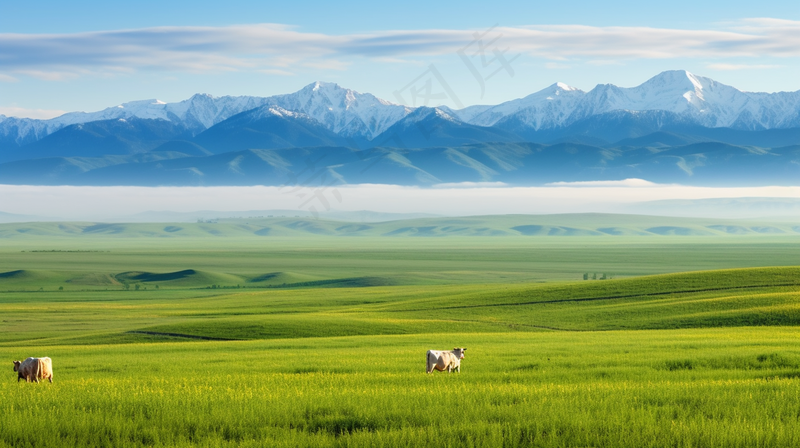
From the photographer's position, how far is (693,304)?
193ft

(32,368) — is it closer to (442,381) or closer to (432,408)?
(442,381)

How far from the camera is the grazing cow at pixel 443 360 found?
72.3ft

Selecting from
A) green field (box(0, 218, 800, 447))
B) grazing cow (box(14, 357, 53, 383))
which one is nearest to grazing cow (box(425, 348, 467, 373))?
green field (box(0, 218, 800, 447))

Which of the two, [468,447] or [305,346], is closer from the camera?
[468,447]

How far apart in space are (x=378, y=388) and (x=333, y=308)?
2599 inches

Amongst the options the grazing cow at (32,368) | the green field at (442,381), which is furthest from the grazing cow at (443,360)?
the grazing cow at (32,368)

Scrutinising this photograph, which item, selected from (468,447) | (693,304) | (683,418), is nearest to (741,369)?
(683,418)

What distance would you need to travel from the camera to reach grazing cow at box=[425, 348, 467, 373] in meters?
22.0

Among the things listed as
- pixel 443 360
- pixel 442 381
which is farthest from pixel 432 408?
pixel 443 360

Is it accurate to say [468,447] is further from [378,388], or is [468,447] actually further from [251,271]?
[251,271]

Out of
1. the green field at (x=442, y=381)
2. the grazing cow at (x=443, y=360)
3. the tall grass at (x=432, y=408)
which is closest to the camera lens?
the tall grass at (x=432, y=408)

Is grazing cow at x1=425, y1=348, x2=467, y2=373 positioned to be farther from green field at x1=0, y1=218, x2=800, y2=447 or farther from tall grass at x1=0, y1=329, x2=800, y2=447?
tall grass at x1=0, y1=329, x2=800, y2=447

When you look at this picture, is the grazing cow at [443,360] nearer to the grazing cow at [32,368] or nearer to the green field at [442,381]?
the green field at [442,381]

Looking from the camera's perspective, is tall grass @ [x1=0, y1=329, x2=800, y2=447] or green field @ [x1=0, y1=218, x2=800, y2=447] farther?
green field @ [x1=0, y1=218, x2=800, y2=447]
